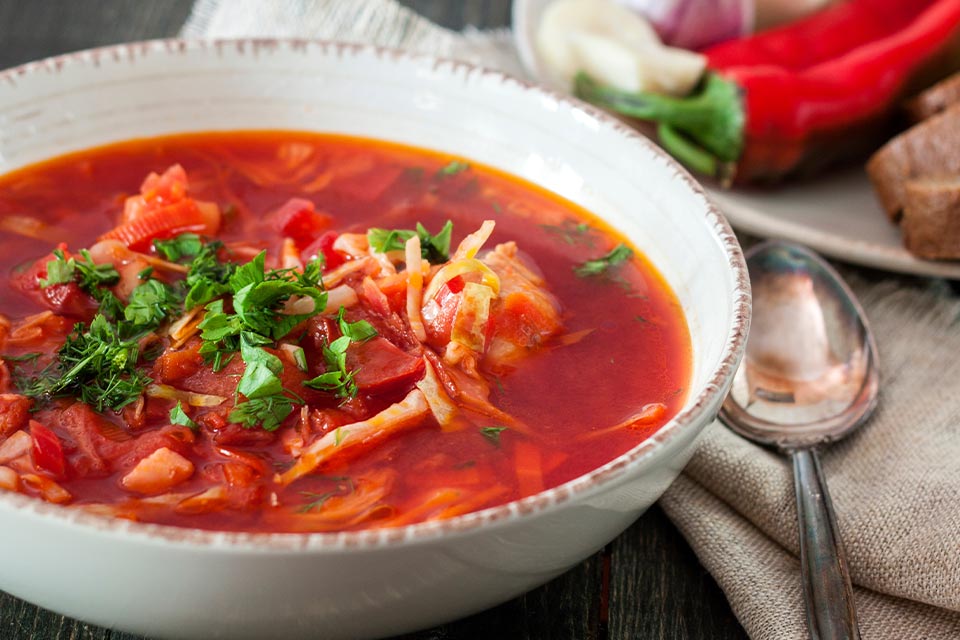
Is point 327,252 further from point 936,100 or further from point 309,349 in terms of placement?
point 936,100

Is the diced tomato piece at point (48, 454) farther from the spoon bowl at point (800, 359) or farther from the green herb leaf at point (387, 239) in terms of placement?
the spoon bowl at point (800, 359)

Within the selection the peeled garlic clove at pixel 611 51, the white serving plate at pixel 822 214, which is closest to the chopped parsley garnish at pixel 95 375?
the white serving plate at pixel 822 214

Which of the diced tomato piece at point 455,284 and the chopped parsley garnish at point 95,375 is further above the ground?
the diced tomato piece at point 455,284

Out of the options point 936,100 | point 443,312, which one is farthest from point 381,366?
point 936,100

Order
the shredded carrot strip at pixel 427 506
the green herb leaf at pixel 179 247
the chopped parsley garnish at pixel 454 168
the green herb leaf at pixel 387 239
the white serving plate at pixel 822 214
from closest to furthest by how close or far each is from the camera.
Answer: the shredded carrot strip at pixel 427 506 → the green herb leaf at pixel 387 239 → the green herb leaf at pixel 179 247 → the chopped parsley garnish at pixel 454 168 → the white serving plate at pixel 822 214

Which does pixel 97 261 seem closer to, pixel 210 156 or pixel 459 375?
pixel 210 156

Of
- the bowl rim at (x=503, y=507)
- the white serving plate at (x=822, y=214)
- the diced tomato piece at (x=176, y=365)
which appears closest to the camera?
the bowl rim at (x=503, y=507)

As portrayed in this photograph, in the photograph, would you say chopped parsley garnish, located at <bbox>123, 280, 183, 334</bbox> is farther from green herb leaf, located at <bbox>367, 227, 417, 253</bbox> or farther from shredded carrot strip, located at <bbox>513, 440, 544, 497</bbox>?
shredded carrot strip, located at <bbox>513, 440, 544, 497</bbox>
